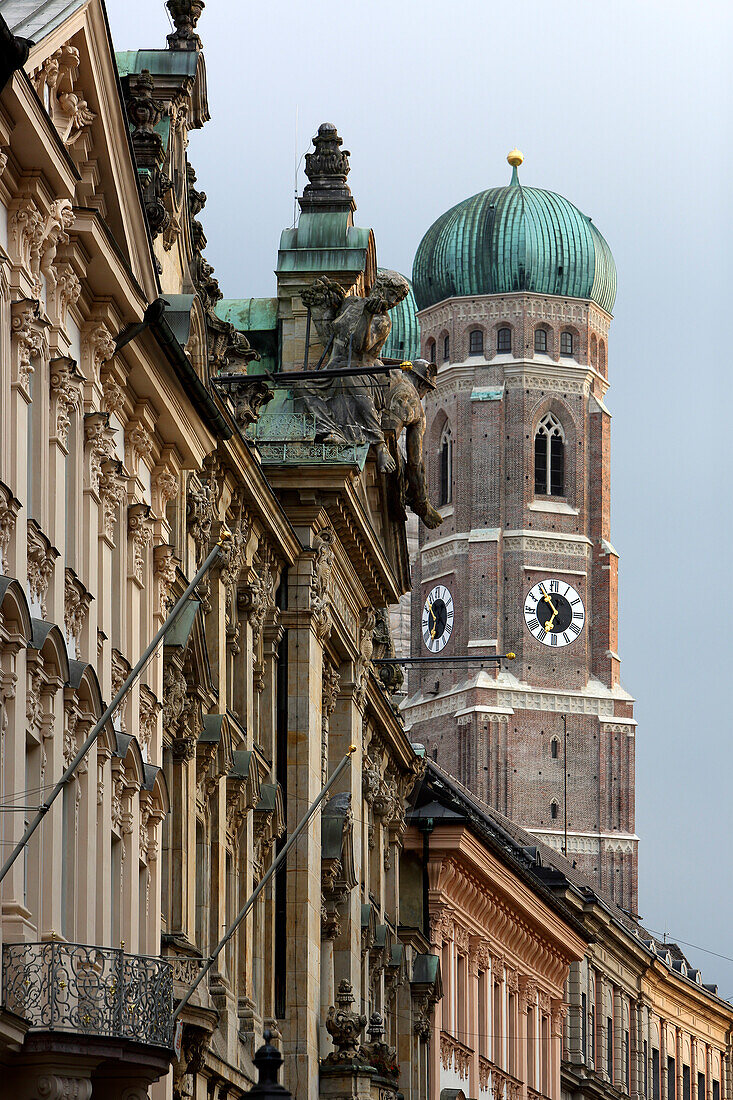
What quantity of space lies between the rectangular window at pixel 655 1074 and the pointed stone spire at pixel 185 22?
2252 inches

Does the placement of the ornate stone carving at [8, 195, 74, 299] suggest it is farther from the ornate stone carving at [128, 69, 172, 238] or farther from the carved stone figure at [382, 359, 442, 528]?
the carved stone figure at [382, 359, 442, 528]

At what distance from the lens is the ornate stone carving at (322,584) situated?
44.1 m

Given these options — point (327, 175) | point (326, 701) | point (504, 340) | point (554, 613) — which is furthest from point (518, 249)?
point (326, 701)

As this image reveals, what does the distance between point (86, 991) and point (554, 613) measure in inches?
5756

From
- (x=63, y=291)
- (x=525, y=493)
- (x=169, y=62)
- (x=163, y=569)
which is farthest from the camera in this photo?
(x=525, y=493)

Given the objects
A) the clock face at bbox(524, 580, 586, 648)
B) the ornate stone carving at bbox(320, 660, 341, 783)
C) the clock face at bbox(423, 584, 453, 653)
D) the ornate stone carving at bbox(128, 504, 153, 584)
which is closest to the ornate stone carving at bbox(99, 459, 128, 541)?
the ornate stone carving at bbox(128, 504, 153, 584)

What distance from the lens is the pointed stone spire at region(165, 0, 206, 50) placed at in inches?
1491

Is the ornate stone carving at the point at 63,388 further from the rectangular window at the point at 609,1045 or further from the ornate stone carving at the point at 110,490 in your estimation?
the rectangular window at the point at 609,1045

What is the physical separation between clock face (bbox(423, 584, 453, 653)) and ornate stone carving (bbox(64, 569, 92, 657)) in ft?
473

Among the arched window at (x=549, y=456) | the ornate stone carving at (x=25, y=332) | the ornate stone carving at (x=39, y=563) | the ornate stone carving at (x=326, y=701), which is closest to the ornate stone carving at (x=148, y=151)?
the ornate stone carving at (x=25, y=332)

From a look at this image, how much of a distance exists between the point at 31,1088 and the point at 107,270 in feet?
27.0

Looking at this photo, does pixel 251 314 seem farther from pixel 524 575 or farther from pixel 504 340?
pixel 504 340

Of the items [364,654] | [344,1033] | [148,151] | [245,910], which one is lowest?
[245,910]

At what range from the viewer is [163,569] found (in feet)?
104
